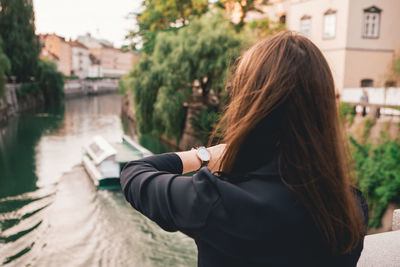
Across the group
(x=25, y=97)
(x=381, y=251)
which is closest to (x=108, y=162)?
(x=381, y=251)

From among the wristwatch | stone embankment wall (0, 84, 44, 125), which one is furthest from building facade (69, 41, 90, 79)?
the wristwatch

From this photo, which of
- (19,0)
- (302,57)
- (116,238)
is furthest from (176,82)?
(19,0)

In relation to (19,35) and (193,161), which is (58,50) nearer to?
(19,35)

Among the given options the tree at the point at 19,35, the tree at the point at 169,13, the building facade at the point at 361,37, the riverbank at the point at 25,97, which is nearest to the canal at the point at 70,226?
the tree at the point at 169,13

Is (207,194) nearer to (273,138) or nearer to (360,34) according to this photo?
(273,138)

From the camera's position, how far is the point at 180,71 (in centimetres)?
1134

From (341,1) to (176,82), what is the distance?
23.1 ft

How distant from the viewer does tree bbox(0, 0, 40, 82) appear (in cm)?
1970

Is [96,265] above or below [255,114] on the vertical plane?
below

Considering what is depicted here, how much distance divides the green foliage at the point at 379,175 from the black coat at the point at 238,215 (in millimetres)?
6026

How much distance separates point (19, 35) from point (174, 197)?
76.5ft

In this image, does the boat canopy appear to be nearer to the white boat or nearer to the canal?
the white boat

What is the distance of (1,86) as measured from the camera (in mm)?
14516

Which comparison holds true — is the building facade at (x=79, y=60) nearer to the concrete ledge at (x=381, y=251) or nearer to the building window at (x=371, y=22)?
the building window at (x=371, y=22)
